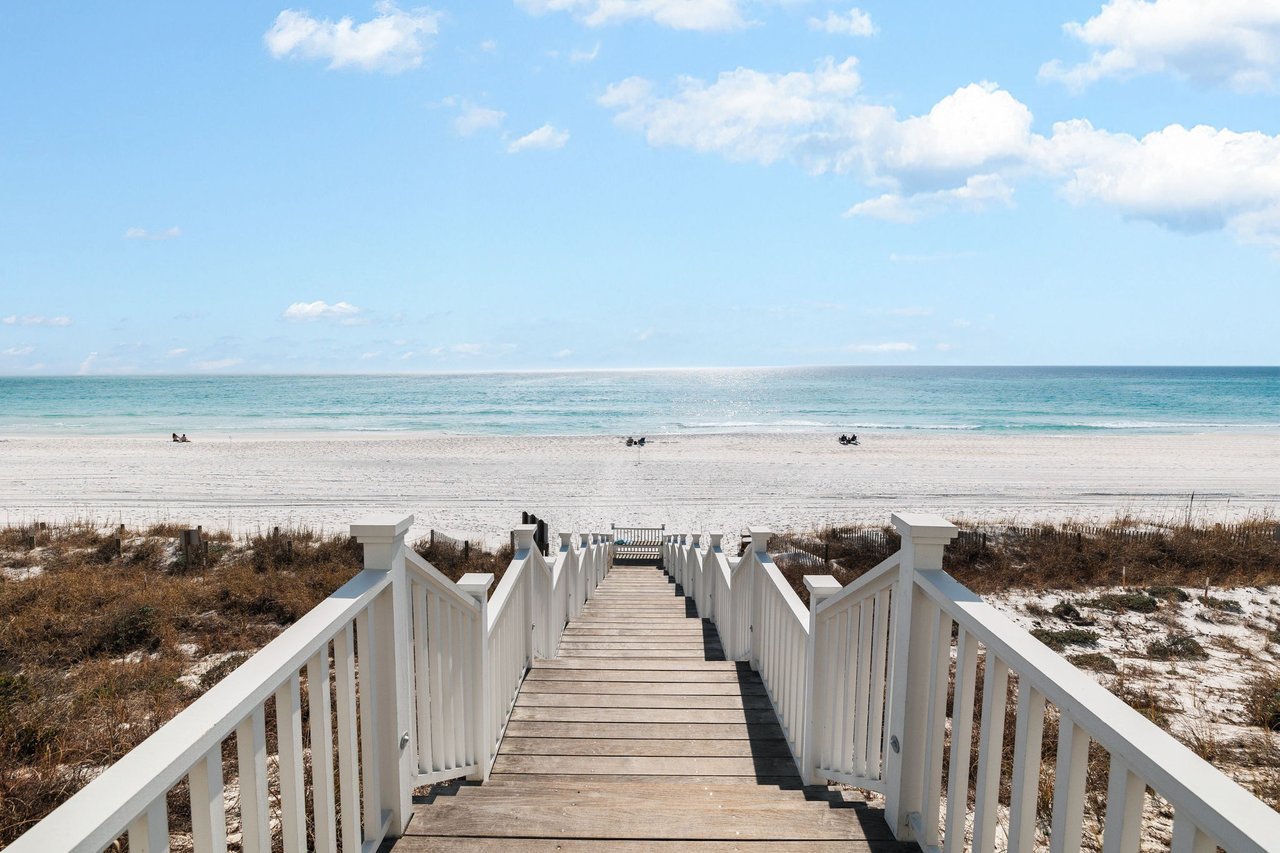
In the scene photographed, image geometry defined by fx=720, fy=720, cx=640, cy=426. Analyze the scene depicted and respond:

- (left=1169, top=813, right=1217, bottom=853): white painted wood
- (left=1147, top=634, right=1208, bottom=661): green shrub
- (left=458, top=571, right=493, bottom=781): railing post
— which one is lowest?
(left=1147, top=634, right=1208, bottom=661): green shrub

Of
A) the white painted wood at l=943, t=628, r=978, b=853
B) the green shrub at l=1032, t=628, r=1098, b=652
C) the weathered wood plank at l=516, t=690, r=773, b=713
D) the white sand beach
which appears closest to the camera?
the white painted wood at l=943, t=628, r=978, b=853

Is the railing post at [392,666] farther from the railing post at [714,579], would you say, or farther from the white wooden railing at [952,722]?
the railing post at [714,579]

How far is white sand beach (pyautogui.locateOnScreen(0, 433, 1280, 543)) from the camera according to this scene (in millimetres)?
19672

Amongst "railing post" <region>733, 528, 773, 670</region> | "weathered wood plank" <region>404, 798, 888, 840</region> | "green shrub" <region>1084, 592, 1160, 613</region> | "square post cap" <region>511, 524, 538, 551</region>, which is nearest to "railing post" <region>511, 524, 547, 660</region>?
"square post cap" <region>511, 524, 538, 551</region>

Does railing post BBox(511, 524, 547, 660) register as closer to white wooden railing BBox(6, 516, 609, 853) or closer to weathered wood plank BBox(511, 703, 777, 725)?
white wooden railing BBox(6, 516, 609, 853)

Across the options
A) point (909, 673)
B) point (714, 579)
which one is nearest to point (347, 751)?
point (909, 673)

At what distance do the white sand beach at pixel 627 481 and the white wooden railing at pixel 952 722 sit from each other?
13.6 m

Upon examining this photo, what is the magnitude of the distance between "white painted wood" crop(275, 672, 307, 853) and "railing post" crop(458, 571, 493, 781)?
61.7 inches

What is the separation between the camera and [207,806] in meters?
1.55

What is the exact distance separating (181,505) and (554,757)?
21113 millimetres

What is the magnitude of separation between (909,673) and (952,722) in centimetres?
43

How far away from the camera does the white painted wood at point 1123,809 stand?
1.47 m

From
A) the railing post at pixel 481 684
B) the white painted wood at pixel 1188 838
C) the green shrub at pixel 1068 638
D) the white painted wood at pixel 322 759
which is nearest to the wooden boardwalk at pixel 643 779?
the railing post at pixel 481 684

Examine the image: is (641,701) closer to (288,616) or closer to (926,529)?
(926,529)
